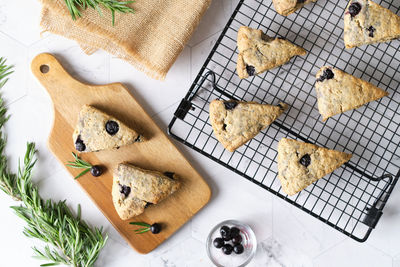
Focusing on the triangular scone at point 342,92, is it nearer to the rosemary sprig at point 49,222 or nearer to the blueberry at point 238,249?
the blueberry at point 238,249

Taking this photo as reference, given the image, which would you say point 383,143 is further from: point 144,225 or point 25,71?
point 25,71

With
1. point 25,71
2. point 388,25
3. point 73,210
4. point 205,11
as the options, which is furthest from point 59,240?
point 388,25

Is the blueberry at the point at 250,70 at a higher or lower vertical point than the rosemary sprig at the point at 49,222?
higher

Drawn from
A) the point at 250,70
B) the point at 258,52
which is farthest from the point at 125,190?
the point at 258,52

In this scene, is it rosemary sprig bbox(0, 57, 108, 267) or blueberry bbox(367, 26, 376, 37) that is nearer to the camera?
blueberry bbox(367, 26, 376, 37)

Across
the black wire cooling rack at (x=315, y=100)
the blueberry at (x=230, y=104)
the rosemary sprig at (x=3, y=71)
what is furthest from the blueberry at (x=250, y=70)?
the rosemary sprig at (x=3, y=71)

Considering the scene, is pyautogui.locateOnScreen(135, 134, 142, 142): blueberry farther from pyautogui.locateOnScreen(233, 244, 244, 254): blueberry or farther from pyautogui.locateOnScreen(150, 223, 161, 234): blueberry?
pyautogui.locateOnScreen(233, 244, 244, 254): blueberry

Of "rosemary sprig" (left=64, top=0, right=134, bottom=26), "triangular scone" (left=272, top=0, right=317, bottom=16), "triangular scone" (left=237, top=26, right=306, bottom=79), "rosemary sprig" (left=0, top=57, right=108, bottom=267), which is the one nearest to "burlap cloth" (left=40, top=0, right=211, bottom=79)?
"rosemary sprig" (left=64, top=0, right=134, bottom=26)
